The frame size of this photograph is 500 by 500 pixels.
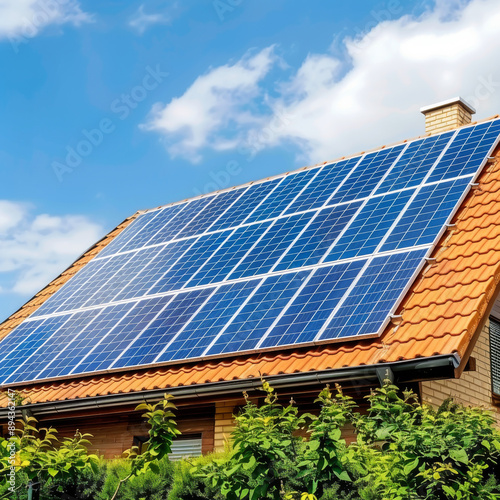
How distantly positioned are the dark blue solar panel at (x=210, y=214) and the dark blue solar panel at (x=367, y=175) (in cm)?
336

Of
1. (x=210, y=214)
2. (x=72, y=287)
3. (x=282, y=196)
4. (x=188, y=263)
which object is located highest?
(x=210, y=214)

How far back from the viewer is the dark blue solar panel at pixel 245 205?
1748 centimetres

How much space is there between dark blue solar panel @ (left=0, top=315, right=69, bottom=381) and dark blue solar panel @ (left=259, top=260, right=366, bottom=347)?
625 centimetres

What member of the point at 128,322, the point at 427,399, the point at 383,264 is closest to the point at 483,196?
the point at 383,264

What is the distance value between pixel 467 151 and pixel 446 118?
436 centimetres

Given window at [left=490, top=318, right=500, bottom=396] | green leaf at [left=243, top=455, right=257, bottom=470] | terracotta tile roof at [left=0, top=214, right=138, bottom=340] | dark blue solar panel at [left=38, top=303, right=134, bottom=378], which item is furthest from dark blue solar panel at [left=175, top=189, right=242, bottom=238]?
green leaf at [left=243, top=455, right=257, bottom=470]

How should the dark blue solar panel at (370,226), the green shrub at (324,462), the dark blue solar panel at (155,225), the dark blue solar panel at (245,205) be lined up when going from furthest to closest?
the dark blue solar panel at (155,225) → the dark blue solar panel at (245,205) → the dark blue solar panel at (370,226) → the green shrub at (324,462)

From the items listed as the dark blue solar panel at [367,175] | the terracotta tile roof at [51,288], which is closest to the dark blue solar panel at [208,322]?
the dark blue solar panel at [367,175]

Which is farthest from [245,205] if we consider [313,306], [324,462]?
[324,462]

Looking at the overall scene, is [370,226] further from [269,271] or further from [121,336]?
[121,336]

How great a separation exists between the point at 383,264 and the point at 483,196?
9.07 feet

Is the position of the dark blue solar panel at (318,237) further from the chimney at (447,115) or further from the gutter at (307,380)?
the chimney at (447,115)

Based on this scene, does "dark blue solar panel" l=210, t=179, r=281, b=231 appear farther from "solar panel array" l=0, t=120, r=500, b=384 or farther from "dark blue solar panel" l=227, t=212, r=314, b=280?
"dark blue solar panel" l=227, t=212, r=314, b=280

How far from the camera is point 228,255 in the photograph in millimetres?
15414
